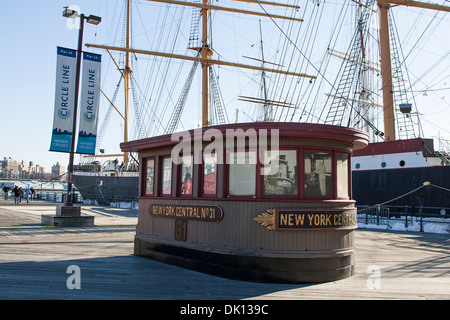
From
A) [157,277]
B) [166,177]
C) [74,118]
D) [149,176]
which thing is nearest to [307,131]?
[166,177]

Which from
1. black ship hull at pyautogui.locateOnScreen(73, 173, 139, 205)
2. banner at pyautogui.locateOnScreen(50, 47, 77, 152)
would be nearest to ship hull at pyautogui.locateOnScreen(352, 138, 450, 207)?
banner at pyautogui.locateOnScreen(50, 47, 77, 152)

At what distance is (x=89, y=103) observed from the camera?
15.6 meters

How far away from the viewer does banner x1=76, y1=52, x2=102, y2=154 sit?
609 inches

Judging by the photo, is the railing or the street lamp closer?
the street lamp

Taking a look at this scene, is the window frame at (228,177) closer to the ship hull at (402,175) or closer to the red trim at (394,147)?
the ship hull at (402,175)

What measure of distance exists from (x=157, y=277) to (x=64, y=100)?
1064 centimetres

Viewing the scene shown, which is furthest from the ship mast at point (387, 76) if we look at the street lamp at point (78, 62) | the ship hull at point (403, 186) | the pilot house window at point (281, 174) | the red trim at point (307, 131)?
the pilot house window at point (281, 174)

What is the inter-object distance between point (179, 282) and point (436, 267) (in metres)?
6.06

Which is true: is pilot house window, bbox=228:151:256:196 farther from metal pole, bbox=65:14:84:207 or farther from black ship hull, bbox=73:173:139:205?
black ship hull, bbox=73:173:139:205

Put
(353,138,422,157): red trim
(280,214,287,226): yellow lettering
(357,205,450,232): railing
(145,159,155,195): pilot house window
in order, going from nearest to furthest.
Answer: (280,214,287,226): yellow lettering
(145,159,155,195): pilot house window
(357,205,450,232): railing
(353,138,422,157): red trim

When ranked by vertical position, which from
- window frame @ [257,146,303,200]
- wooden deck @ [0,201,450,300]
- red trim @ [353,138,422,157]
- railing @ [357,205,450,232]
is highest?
red trim @ [353,138,422,157]

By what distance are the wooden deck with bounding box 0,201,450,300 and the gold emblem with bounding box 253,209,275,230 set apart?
3.43 ft
